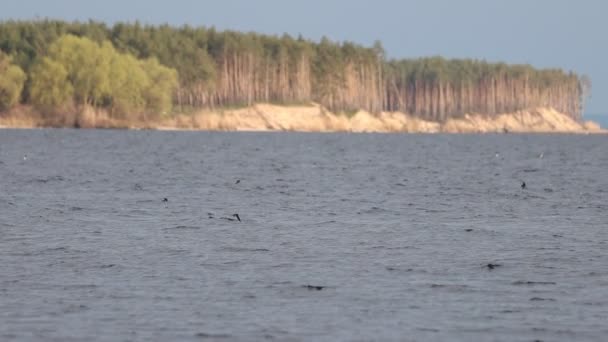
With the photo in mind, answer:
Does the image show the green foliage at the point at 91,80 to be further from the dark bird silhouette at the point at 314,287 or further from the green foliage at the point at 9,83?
the dark bird silhouette at the point at 314,287

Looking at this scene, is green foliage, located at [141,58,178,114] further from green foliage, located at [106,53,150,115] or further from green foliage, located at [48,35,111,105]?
green foliage, located at [48,35,111,105]

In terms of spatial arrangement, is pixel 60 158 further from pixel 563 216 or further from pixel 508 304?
pixel 508 304

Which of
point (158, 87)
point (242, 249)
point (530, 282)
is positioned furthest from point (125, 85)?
point (530, 282)

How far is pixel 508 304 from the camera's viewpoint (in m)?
17.2

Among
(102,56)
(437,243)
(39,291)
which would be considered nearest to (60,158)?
(437,243)

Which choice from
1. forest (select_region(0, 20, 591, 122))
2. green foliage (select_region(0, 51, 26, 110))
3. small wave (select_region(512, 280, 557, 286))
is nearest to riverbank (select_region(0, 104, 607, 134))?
forest (select_region(0, 20, 591, 122))

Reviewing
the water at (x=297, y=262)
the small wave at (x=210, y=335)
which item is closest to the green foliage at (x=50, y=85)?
the water at (x=297, y=262)

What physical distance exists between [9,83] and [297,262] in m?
108

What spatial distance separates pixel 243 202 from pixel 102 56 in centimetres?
9974

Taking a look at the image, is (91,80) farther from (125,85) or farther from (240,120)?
(240,120)

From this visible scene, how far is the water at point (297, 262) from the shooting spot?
1562 cm

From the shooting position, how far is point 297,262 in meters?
21.2

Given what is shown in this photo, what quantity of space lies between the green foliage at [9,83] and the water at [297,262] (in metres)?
84.0

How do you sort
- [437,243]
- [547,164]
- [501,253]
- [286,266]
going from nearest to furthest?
[286,266] < [501,253] < [437,243] < [547,164]
